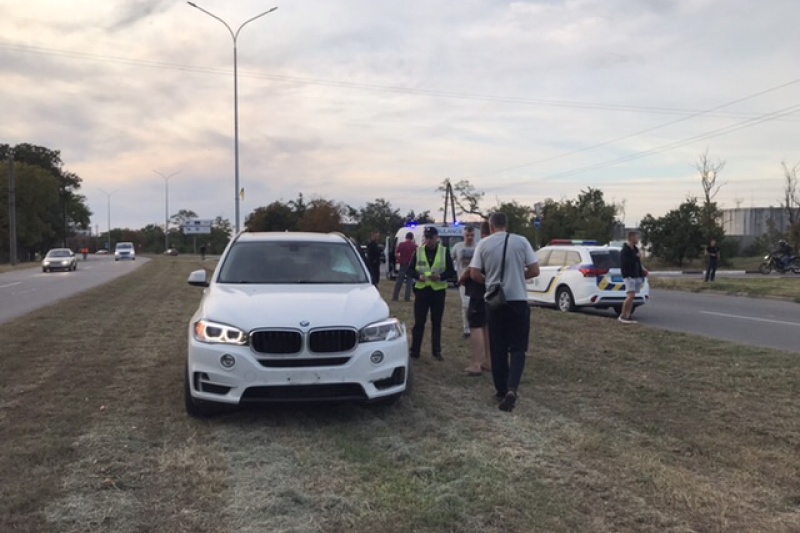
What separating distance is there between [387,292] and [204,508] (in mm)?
16897

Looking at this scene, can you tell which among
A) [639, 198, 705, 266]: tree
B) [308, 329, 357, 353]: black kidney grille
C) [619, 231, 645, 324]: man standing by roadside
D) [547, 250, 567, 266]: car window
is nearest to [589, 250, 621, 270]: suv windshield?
[547, 250, 567, 266]: car window

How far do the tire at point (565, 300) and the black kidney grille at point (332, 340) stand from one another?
10911 millimetres

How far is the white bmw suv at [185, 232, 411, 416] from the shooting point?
5.70 metres

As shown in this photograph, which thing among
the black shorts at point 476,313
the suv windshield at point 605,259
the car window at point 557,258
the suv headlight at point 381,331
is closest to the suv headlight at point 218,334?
the suv headlight at point 381,331

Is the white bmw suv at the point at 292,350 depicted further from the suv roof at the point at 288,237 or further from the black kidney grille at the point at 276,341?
the suv roof at the point at 288,237

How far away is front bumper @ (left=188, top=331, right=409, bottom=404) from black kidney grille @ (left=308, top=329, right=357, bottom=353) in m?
0.05

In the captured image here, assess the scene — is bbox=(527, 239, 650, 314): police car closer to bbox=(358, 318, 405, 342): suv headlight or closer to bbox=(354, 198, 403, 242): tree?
bbox=(358, 318, 405, 342): suv headlight

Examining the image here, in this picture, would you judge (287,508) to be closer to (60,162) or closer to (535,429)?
(535,429)

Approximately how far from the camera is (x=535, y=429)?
581cm

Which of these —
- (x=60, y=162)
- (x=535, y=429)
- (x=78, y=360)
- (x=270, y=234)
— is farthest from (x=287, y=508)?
(x=60, y=162)

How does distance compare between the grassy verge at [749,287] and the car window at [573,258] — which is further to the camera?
the grassy verge at [749,287]

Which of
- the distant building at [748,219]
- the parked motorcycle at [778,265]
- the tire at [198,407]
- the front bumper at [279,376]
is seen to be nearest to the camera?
the front bumper at [279,376]

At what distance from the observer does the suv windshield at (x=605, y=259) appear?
15.6 meters

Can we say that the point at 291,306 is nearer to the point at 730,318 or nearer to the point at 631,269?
the point at 631,269
